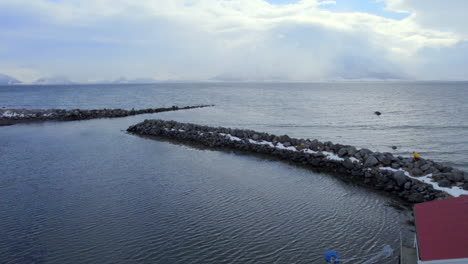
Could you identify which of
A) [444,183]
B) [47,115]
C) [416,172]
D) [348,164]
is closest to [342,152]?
[348,164]

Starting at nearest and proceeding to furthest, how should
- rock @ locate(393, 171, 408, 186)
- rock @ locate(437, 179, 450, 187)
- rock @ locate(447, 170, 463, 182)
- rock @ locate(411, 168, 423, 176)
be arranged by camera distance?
rock @ locate(437, 179, 450, 187) → rock @ locate(447, 170, 463, 182) → rock @ locate(393, 171, 408, 186) → rock @ locate(411, 168, 423, 176)

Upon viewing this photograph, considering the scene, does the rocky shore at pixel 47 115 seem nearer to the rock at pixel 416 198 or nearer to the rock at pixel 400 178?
the rock at pixel 400 178

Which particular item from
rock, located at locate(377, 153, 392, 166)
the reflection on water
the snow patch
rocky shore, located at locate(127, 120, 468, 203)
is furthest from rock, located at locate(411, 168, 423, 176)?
the reflection on water

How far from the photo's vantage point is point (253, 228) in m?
11.6

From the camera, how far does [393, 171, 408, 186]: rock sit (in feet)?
50.2

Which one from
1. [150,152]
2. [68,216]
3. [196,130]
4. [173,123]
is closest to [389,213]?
[68,216]

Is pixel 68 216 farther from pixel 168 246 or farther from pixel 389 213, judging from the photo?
pixel 389 213

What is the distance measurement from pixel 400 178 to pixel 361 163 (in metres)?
2.99

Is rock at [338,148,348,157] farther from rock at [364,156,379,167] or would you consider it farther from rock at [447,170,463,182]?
rock at [447,170,463,182]

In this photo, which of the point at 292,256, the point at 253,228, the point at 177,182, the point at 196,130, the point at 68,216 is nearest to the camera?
the point at 292,256

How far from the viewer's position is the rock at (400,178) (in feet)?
50.2

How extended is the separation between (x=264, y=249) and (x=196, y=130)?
20423 mm

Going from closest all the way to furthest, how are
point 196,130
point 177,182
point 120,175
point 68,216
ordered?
point 68,216 < point 177,182 < point 120,175 < point 196,130

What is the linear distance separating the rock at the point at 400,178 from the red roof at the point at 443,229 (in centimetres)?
741
